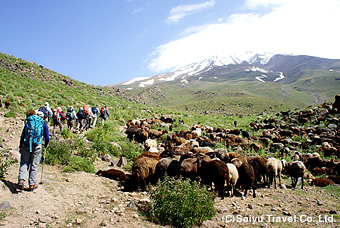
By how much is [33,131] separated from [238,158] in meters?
7.46

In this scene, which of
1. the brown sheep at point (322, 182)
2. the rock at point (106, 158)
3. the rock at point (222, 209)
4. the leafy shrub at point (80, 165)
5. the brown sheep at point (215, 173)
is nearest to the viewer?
the rock at point (222, 209)

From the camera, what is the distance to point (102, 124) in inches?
633

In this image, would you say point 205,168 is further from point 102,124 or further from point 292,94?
point 292,94

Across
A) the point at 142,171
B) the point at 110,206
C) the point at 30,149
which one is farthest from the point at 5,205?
the point at 142,171

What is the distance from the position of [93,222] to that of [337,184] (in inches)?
369

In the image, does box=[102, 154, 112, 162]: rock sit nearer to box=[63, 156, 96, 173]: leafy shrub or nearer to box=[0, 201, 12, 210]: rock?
box=[63, 156, 96, 173]: leafy shrub

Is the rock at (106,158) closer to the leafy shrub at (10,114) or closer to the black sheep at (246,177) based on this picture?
the black sheep at (246,177)

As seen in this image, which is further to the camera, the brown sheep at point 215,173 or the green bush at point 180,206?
the brown sheep at point 215,173

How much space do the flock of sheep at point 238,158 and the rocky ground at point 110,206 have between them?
649 millimetres

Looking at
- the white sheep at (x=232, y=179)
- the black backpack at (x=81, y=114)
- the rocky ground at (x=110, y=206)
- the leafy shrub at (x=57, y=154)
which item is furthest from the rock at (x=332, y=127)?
the leafy shrub at (x=57, y=154)

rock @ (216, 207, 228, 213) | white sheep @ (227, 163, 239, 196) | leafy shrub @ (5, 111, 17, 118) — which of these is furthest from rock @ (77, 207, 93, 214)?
leafy shrub @ (5, 111, 17, 118)

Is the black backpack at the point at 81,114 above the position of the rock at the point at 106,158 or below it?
above

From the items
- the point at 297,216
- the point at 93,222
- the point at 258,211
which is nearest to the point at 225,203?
the point at 258,211

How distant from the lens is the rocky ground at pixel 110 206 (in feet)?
15.7
